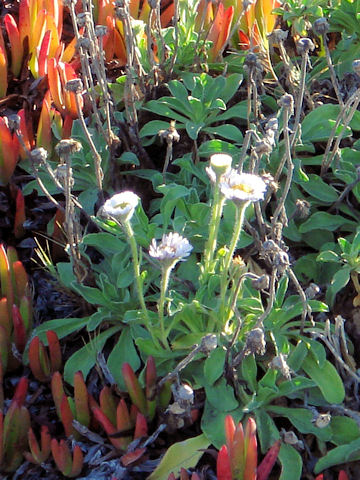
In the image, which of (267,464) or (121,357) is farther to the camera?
(121,357)

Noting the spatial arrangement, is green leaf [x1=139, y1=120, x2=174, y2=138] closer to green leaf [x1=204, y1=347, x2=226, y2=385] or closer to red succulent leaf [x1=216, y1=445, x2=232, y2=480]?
green leaf [x1=204, y1=347, x2=226, y2=385]

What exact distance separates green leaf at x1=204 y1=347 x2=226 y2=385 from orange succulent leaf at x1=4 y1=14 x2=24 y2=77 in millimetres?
1790

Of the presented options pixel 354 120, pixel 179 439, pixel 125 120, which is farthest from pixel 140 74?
pixel 179 439

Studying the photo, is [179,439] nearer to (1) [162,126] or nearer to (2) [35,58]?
(1) [162,126]

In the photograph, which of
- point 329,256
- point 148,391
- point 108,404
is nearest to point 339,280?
point 329,256

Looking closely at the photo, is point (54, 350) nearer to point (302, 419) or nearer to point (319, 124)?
point (302, 419)

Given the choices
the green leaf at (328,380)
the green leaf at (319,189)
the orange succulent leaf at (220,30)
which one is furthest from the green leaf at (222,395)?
the orange succulent leaf at (220,30)

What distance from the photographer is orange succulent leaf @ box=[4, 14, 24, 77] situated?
3.05 meters

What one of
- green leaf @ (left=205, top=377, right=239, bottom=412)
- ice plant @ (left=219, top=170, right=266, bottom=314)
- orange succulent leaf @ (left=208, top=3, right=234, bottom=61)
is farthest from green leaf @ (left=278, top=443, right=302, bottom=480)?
orange succulent leaf @ (left=208, top=3, right=234, bottom=61)

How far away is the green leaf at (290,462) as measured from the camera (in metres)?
1.86

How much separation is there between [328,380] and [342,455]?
21cm

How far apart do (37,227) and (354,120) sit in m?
1.27

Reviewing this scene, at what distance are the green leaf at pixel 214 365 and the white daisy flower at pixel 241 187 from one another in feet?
1.68

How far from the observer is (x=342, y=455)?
6.22ft
